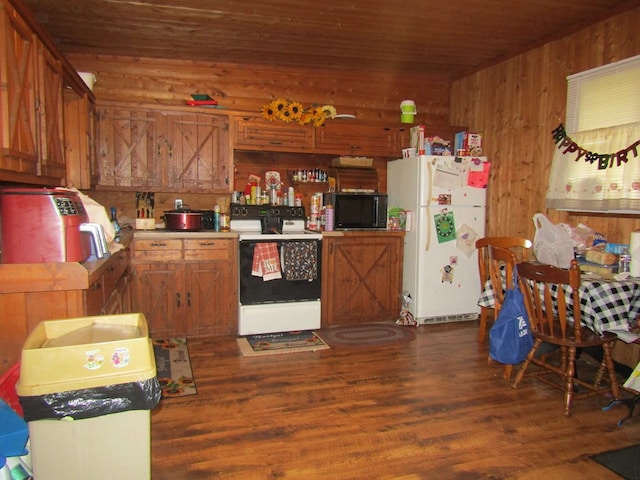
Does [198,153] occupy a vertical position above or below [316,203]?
above

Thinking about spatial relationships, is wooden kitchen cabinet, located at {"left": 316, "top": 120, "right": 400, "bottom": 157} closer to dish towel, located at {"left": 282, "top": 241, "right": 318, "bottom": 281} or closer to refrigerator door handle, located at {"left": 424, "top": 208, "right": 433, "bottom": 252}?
refrigerator door handle, located at {"left": 424, "top": 208, "right": 433, "bottom": 252}

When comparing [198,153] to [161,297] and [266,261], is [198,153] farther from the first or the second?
[161,297]

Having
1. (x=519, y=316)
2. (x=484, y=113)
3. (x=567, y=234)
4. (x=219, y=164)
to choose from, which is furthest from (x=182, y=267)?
(x=484, y=113)

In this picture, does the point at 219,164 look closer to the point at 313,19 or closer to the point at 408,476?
the point at 313,19

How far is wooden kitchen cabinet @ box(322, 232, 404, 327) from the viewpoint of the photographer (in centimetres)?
425

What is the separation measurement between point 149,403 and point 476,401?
2.04 meters

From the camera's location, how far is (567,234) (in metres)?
3.33

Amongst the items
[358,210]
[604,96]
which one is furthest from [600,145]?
[358,210]

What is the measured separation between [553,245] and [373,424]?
1.82 m

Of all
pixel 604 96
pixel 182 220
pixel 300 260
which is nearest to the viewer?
pixel 604 96

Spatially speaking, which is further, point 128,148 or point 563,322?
point 128,148

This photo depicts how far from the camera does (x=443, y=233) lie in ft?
14.2

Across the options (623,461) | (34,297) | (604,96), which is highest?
(604,96)

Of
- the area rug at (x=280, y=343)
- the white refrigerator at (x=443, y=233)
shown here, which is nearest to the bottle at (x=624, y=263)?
the white refrigerator at (x=443, y=233)
